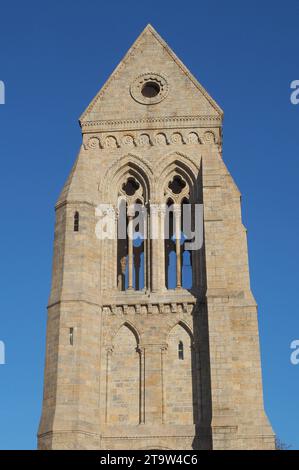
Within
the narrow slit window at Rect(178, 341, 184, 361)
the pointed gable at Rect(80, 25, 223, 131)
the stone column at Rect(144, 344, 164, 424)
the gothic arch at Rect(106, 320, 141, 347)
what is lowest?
the stone column at Rect(144, 344, 164, 424)

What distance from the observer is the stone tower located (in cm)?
2761

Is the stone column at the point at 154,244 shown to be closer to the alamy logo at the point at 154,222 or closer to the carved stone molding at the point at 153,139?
the alamy logo at the point at 154,222

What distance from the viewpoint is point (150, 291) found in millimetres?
30672

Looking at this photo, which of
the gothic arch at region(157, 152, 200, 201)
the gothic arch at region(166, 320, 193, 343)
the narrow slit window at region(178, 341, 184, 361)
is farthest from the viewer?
the gothic arch at region(157, 152, 200, 201)

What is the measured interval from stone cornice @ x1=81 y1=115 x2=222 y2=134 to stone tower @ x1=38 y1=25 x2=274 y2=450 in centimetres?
6

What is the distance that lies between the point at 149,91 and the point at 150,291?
949cm

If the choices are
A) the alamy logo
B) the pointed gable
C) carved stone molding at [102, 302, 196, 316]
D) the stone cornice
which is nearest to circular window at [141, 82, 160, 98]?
the pointed gable

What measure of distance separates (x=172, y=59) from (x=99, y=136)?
16.5 feet

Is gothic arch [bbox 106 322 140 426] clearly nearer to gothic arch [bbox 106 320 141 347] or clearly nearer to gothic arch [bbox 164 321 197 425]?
gothic arch [bbox 106 320 141 347]

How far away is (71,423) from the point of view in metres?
26.7

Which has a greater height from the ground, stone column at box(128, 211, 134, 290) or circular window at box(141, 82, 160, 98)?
circular window at box(141, 82, 160, 98)

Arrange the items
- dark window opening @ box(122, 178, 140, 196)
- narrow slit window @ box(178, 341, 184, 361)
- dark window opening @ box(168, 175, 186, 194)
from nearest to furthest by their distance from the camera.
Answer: narrow slit window @ box(178, 341, 184, 361)
dark window opening @ box(168, 175, 186, 194)
dark window opening @ box(122, 178, 140, 196)
